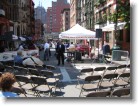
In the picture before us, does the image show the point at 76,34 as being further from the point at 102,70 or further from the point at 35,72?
the point at 35,72

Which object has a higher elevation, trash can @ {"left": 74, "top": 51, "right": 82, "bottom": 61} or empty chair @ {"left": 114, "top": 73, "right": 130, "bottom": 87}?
empty chair @ {"left": 114, "top": 73, "right": 130, "bottom": 87}

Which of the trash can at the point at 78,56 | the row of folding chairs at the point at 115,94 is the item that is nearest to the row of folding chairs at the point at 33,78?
the row of folding chairs at the point at 115,94

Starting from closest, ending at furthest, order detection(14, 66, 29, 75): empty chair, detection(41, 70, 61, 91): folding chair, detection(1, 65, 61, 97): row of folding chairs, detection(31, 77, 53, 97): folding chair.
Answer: detection(31, 77, 53, 97): folding chair < detection(1, 65, 61, 97): row of folding chairs < detection(41, 70, 61, 91): folding chair < detection(14, 66, 29, 75): empty chair

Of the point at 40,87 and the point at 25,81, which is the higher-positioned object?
the point at 25,81

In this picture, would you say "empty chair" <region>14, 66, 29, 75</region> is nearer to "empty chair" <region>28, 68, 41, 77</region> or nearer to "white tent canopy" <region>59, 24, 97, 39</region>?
"empty chair" <region>28, 68, 41, 77</region>

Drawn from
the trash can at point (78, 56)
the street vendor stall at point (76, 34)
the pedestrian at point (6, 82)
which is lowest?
the trash can at point (78, 56)

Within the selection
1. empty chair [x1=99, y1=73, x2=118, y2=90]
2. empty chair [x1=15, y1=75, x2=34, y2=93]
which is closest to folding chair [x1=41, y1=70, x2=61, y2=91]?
empty chair [x1=15, y1=75, x2=34, y2=93]

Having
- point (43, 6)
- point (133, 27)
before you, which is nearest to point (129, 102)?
point (133, 27)

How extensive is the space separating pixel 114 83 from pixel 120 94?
67.6 inches

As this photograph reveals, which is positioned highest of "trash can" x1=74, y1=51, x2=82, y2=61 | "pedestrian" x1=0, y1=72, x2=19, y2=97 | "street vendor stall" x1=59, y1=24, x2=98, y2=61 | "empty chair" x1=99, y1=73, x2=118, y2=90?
"street vendor stall" x1=59, y1=24, x2=98, y2=61

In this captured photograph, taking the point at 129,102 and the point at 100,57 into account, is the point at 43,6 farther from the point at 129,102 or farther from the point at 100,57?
the point at 100,57

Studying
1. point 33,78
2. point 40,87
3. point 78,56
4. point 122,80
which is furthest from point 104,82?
point 78,56

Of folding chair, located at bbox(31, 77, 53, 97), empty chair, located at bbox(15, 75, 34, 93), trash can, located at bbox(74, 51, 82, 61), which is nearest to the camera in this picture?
folding chair, located at bbox(31, 77, 53, 97)

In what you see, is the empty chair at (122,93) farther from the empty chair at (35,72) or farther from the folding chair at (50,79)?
the empty chair at (35,72)
